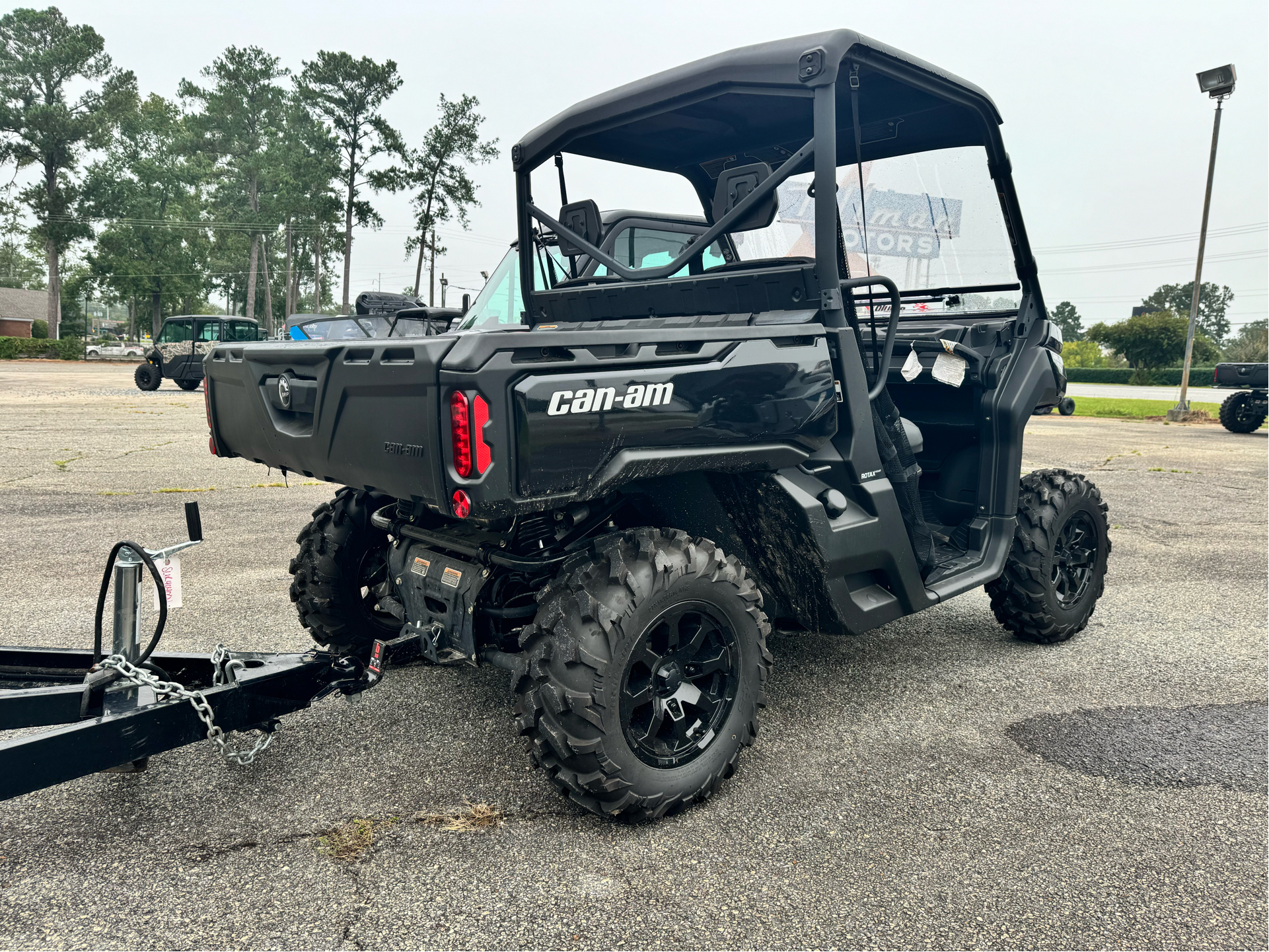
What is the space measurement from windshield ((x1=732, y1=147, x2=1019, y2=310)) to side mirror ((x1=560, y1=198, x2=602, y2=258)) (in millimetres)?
1064

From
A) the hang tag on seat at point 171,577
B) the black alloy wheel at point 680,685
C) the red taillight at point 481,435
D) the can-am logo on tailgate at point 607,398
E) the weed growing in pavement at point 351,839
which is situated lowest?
the weed growing in pavement at point 351,839

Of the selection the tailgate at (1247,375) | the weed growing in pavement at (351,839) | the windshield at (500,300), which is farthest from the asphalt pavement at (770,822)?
the tailgate at (1247,375)

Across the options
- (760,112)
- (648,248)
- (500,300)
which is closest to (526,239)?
(648,248)

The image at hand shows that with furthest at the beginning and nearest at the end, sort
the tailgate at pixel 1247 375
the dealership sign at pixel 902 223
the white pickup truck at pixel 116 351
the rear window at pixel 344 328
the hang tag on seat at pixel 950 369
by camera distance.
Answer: the white pickup truck at pixel 116 351 → the tailgate at pixel 1247 375 → the rear window at pixel 344 328 → the dealership sign at pixel 902 223 → the hang tag on seat at pixel 950 369

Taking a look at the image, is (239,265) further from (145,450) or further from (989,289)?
(989,289)

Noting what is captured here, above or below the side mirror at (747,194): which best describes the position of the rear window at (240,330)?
above

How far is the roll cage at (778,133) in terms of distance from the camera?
10.0ft

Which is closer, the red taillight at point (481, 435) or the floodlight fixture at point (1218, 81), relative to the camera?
the red taillight at point (481, 435)

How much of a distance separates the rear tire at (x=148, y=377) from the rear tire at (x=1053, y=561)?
24.1 metres

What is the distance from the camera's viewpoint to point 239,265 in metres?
65.6

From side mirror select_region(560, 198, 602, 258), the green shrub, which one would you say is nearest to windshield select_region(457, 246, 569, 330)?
side mirror select_region(560, 198, 602, 258)

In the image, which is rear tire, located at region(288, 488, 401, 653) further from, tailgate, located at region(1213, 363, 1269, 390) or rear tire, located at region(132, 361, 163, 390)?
rear tire, located at region(132, 361, 163, 390)

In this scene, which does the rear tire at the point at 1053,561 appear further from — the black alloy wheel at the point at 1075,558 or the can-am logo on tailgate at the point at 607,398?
the can-am logo on tailgate at the point at 607,398

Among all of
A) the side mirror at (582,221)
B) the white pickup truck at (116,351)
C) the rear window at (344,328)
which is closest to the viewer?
the side mirror at (582,221)
